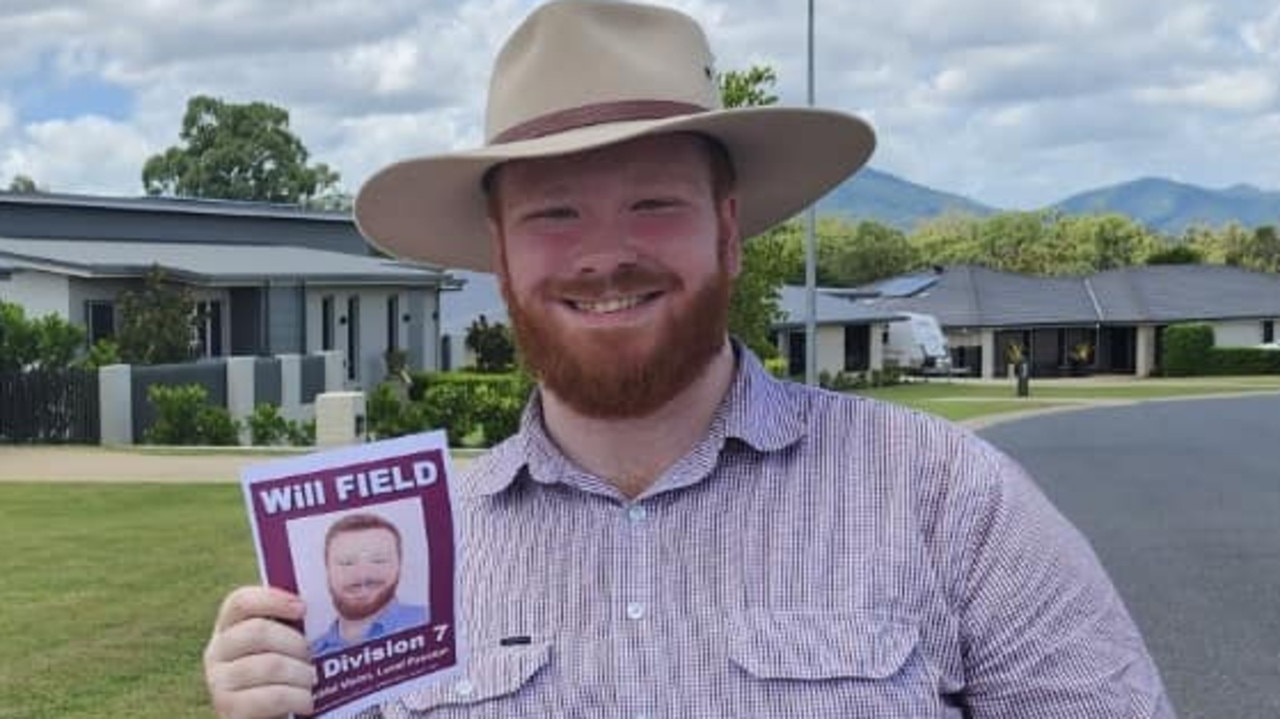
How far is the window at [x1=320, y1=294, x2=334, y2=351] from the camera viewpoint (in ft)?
115

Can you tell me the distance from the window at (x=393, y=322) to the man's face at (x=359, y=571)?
118 ft

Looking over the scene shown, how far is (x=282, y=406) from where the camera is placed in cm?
2962

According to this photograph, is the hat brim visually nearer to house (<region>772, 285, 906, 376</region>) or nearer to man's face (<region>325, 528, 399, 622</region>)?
man's face (<region>325, 528, 399, 622</region>)

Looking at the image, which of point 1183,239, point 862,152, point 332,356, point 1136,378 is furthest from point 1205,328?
point 862,152

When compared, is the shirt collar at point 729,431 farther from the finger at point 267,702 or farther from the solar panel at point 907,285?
the solar panel at point 907,285

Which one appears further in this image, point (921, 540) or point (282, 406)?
point (282, 406)

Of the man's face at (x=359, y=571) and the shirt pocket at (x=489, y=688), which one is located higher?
the man's face at (x=359, y=571)

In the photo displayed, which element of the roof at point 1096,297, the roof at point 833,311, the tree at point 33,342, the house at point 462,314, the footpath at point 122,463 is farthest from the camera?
the roof at point 1096,297

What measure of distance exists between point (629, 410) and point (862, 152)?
2.08 feet

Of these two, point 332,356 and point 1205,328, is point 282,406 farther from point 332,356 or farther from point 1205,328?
point 1205,328

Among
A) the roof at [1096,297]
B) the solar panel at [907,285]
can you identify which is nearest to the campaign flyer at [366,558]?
the roof at [1096,297]

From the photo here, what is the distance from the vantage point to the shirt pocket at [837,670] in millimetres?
2049

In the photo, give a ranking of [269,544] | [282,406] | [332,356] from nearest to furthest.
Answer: [269,544] → [282,406] → [332,356]

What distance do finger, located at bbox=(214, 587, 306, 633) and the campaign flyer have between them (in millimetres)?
20
